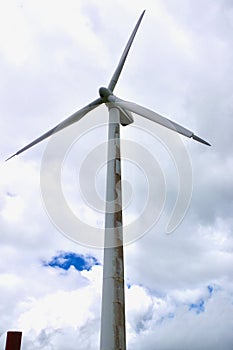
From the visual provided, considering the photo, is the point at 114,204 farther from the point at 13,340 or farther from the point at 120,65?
the point at 13,340

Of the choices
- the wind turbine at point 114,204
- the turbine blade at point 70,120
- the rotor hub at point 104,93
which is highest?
the rotor hub at point 104,93

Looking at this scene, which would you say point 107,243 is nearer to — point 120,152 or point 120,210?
point 120,210

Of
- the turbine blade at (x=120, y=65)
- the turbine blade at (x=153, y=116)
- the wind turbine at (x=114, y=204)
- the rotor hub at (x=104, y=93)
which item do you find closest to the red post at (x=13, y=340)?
the wind turbine at (x=114, y=204)

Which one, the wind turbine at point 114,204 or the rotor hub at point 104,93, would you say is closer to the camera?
the wind turbine at point 114,204

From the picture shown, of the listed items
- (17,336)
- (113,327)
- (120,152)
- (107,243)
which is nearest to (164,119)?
(120,152)

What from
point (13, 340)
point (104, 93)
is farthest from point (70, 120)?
point (13, 340)

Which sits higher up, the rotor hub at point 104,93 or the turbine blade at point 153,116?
the rotor hub at point 104,93

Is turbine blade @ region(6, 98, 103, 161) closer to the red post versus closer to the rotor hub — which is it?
the rotor hub

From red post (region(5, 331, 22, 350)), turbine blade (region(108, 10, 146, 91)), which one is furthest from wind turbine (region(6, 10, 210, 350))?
red post (region(5, 331, 22, 350))

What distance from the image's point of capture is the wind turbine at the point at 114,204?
23.3 meters

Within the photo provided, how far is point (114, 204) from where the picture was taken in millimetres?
26812

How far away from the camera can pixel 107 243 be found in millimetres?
25516

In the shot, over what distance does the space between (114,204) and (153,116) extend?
27.7 feet

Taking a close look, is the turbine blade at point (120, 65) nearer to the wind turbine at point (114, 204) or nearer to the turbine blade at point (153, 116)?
the wind turbine at point (114, 204)
